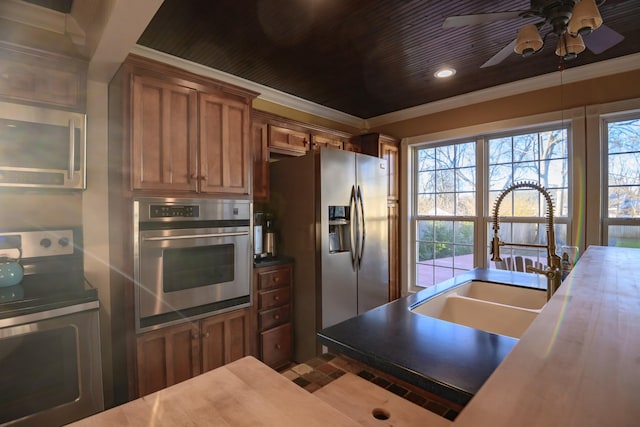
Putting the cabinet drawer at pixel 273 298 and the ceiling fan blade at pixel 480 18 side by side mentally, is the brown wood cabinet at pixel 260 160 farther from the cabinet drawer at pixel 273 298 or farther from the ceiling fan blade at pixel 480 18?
the ceiling fan blade at pixel 480 18

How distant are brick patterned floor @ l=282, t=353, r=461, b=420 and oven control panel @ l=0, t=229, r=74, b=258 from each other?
6.05ft

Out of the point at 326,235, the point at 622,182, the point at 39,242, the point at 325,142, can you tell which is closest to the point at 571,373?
the point at 326,235

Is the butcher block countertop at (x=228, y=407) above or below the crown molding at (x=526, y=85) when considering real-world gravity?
below

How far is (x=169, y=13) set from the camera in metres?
1.92

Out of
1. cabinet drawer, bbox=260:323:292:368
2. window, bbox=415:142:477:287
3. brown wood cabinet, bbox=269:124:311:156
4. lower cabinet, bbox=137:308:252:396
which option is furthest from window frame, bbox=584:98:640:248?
lower cabinet, bbox=137:308:252:396

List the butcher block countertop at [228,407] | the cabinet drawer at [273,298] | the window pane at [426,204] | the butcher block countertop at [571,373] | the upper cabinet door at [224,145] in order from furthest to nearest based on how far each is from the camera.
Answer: the window pane at [426,204], the cabinet drawer at [273,298], the upper cabinet door at [224,145], the butcher block countertop at [228,407], the butcher block countertop at [571,373]

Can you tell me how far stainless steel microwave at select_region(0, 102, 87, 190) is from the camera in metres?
1.65

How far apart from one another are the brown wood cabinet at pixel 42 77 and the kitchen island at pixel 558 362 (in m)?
2.01

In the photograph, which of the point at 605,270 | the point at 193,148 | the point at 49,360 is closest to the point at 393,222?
the point at 193,148

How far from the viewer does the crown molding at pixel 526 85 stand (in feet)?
8.47

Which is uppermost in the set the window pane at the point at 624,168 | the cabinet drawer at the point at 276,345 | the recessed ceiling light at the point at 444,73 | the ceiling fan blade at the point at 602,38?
the recessed ceiling light at the point at 444,73

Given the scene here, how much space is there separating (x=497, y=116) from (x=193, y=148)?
9.81 ft

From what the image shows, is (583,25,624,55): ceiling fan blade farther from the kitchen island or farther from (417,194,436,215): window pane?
(417,194,436,215): window pane

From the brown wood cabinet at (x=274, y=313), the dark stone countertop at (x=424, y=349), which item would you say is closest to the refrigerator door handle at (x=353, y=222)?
the brown wood cabinet at (x=274, y=313)
